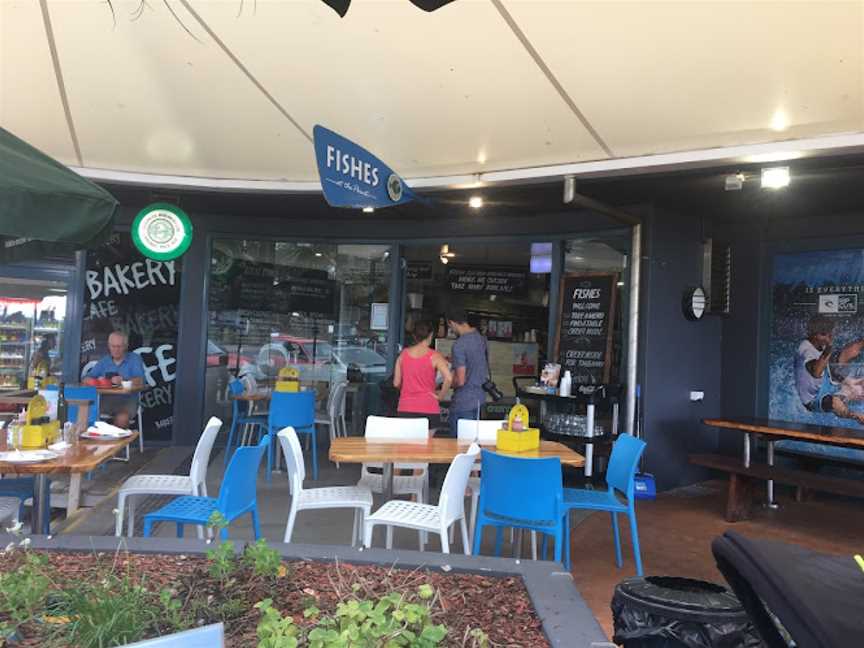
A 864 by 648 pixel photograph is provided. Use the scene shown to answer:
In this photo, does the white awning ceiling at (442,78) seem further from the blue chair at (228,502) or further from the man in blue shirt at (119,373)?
the blue chair at (228,502)

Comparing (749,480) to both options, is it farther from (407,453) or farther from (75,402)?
(75,402)

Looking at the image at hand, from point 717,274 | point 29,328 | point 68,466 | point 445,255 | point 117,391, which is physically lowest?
point 68,466

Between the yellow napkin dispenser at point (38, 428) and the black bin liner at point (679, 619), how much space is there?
3.09 metres

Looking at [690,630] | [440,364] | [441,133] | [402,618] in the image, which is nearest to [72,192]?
[402,618]

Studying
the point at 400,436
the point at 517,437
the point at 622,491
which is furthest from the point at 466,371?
the point at 622,491

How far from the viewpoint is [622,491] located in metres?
4.19

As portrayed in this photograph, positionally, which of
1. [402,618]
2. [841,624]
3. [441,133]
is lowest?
[402,618]

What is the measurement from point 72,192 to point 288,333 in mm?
5730

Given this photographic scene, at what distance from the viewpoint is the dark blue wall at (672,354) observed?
6434 millimetres

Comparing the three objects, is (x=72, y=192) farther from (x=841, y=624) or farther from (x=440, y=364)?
(x=440, y=364)

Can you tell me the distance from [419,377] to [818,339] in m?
4.09

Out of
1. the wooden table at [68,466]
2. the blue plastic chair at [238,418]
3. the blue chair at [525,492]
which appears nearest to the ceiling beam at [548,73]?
the blue chair at [525,492]

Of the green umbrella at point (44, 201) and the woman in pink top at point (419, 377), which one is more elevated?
the green umbrella at point (44, 201)

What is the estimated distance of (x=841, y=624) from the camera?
4.38 feet
